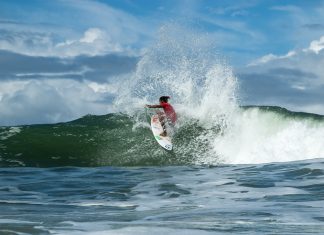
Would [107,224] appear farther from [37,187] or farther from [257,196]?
[37,187]

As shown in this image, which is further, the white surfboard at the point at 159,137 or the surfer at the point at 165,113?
the surfer at the point at 165,113

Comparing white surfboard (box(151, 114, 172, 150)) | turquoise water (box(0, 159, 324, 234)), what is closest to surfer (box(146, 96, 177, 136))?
white surfboard (box(151, 114, 172, 150))

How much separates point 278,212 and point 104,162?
12025 millimetres

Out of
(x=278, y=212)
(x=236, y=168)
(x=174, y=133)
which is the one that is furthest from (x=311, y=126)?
(x=278, y=212)

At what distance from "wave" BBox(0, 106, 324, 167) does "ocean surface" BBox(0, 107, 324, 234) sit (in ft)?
0.12

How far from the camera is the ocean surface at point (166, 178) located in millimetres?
6090

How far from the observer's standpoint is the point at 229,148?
59.6ft

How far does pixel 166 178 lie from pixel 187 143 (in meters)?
6.70

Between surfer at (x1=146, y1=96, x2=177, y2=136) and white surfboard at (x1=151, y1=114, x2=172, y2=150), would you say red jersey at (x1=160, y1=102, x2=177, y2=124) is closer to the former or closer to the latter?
surfer at (x1=146, y1=96, x2=177, y2=136)

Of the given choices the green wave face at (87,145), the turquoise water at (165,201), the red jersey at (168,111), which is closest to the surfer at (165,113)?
the red jersey at (168,111)

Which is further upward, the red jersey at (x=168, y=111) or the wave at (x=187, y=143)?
the red jersey at (x=168, y=111)

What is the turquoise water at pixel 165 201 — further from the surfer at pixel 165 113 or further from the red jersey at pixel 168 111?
the red jersey at pixel 168 111

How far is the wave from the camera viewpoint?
1741cm

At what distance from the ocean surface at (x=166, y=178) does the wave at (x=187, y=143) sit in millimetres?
38
